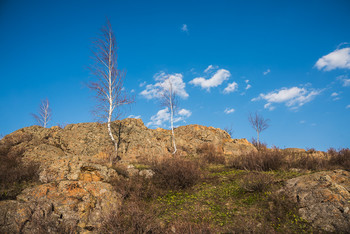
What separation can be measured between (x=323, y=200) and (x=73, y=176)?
7462 mm

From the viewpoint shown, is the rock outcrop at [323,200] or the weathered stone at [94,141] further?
the weathered stone at [94,141]

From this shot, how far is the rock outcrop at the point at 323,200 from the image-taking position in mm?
3742

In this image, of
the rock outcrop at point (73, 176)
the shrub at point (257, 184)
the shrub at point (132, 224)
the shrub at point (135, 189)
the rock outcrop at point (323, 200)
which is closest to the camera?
the rock outcrop at point (323, 200)

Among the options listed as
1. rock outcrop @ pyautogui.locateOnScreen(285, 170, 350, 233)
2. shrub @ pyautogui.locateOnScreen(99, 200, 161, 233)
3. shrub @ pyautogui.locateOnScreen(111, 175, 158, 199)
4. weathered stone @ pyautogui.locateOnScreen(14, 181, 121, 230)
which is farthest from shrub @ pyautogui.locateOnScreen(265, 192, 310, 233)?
weathered stone @ pyautogui.locateOnScreen(14, 181, 121, 230)

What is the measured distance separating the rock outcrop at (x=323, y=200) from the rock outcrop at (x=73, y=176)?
4840 millimetres

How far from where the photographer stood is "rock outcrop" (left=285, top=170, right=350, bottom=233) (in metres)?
3.74

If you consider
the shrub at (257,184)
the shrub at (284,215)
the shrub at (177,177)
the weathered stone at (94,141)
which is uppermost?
the weathered stone at (94,141)

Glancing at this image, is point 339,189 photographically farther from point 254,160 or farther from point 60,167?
point 60,167

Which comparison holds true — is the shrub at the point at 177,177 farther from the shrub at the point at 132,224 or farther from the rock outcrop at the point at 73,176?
the shrub at the point at 132,224

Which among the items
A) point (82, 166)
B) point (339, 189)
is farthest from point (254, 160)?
point (82, 166)

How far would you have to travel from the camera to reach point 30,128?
15.1 meters

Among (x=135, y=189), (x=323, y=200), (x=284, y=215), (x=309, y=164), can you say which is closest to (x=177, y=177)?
(x=135, y=189)

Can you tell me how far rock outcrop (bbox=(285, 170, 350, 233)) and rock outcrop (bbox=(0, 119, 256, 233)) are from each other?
4840 millimetres

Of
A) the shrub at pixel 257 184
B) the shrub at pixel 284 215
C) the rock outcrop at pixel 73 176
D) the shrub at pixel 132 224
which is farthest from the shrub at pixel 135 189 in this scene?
the shrub at pixel 284 215
